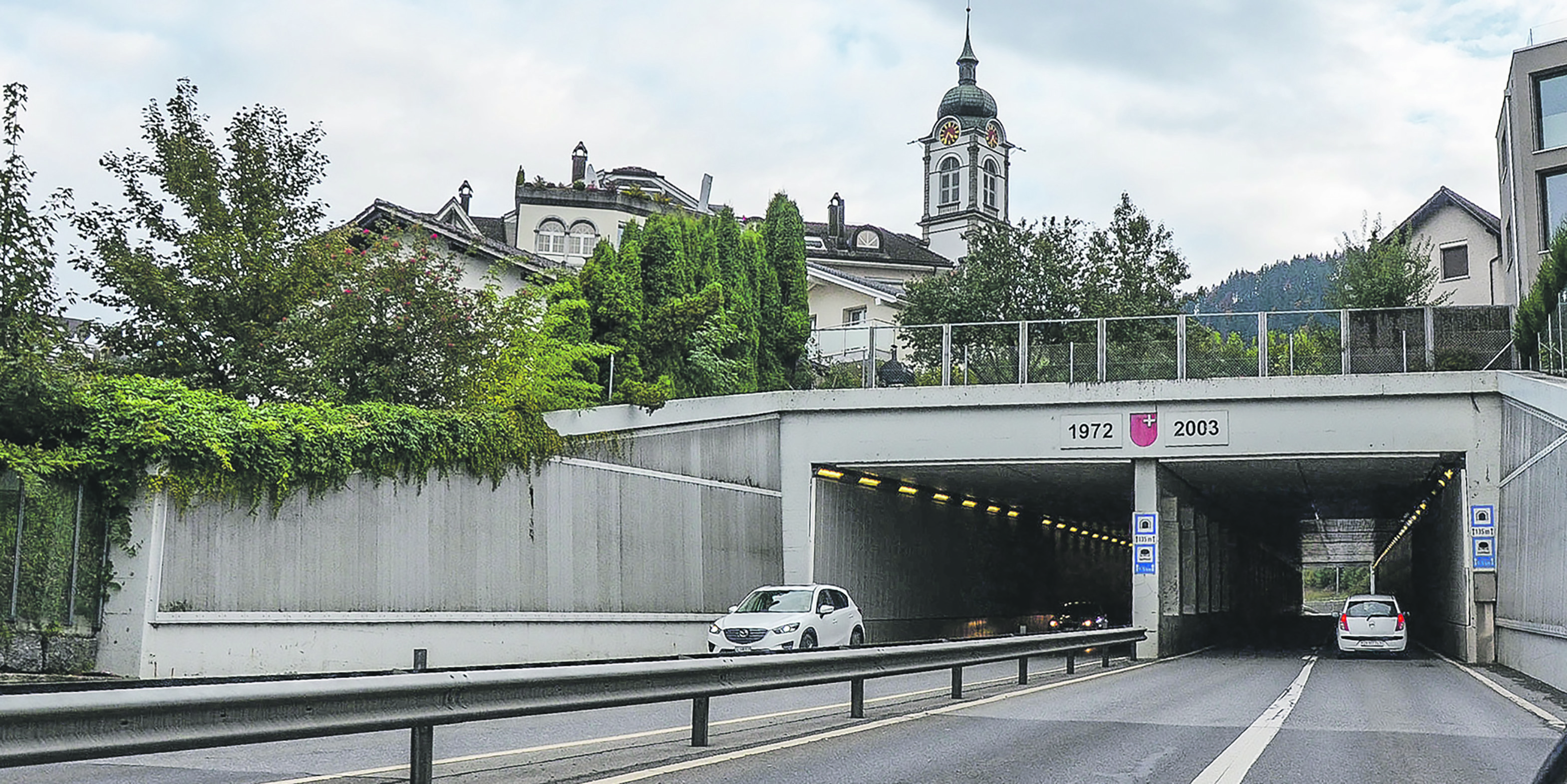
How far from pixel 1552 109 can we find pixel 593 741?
143 feet

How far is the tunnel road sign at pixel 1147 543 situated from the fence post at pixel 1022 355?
13.0ft

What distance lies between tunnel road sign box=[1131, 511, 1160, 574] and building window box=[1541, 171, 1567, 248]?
21.3m

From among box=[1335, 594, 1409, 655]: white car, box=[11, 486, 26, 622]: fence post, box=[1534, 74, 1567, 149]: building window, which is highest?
box=[1534, 74, 1567, 149]: building window

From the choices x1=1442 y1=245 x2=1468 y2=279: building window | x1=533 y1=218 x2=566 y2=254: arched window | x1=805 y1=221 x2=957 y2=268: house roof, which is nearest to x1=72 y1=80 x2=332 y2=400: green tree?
x1=533 y1=218 x2=566 y2=254: arched window

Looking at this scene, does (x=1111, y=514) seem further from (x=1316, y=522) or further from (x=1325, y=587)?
(x=1325, y=587)

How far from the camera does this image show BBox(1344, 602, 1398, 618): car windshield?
33000 millimetres

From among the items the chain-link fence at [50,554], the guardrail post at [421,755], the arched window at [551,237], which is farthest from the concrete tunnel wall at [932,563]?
the guardrail post at [421,755]

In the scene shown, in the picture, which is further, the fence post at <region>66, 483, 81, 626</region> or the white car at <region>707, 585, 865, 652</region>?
the white car at <region>707, 585, 865, 652</region>

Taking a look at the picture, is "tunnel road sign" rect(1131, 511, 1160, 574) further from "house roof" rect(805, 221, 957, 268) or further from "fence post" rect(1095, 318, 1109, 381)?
"house roof" rect(805, 221, 957, 268)

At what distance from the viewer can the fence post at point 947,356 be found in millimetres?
32844

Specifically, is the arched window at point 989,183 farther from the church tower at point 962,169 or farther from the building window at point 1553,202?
the building window at point 1553,202

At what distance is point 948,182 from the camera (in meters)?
100

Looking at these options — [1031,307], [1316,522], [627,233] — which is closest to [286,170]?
[627,233]

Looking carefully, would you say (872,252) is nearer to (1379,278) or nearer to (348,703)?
(1379,278)
